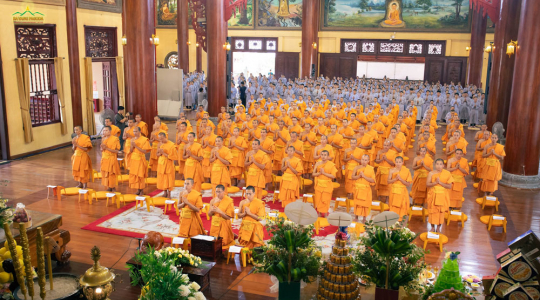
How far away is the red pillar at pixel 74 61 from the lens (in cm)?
1609

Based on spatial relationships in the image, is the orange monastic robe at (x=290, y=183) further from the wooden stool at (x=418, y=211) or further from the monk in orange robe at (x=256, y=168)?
the wooden stool at (x=418, y=211)

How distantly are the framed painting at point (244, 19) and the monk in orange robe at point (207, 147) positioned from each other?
80.7 feet

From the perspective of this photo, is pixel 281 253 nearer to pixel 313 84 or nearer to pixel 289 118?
pixel 289 118

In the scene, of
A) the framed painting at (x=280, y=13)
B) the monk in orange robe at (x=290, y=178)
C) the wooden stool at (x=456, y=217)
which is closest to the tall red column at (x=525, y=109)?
the wooden stool at (x=456, y=217)

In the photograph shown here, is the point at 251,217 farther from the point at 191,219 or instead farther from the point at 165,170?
the point at 165,170

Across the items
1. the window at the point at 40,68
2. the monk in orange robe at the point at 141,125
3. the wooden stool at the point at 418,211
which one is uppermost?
the window at the point at 40,68

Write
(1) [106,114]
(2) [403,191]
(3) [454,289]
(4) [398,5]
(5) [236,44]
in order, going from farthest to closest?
(5) [236,44] → (4) [398,5] → (1) [106,114] → (2) [403,191] → (3) [454,289]

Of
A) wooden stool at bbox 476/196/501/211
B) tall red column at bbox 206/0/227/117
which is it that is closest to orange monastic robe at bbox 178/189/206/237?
wooden stool at bbox 476/196/501/211

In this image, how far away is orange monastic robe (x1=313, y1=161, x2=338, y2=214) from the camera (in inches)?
396

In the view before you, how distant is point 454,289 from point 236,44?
3280cm

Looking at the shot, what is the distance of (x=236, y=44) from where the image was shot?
36156mm

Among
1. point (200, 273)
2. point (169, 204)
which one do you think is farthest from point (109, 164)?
point (200, 273)

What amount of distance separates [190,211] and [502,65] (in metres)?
13.4

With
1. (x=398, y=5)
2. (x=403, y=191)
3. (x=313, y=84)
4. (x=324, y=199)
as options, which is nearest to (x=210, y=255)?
(x=324, y=199)
